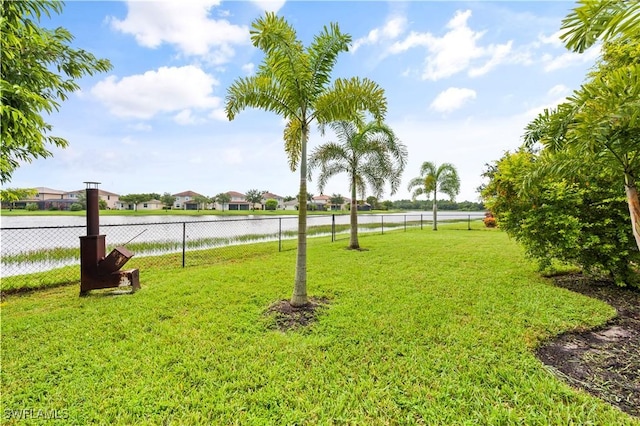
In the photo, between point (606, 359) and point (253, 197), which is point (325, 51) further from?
point (253, 197)

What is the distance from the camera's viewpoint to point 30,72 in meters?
3.09

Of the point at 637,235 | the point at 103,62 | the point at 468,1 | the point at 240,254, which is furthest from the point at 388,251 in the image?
the point at 103,62

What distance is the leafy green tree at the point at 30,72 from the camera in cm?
243

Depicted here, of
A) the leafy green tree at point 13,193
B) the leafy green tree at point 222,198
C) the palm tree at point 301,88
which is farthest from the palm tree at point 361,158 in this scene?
the leafy green tree at point 222,198

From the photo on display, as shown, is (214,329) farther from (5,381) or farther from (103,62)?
(103,62)

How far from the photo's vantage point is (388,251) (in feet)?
27.8

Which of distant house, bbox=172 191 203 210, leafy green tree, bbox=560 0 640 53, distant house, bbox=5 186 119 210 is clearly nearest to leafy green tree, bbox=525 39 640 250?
leafy green tree, bbox=560 0 640 53

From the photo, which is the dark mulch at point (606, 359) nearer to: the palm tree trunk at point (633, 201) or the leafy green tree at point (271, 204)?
the palm tree trunk at point (633, 201)

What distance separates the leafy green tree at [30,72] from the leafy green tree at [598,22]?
436 cm

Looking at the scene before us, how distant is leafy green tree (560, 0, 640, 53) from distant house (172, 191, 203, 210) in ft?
218

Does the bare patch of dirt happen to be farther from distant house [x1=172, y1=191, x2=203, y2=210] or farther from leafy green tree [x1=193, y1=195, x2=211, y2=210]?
distant house [x1=172, y1=191, x2=203, y2=210]

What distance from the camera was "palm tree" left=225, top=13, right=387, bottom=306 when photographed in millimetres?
3443

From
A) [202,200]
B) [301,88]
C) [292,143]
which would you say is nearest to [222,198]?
[202,200]

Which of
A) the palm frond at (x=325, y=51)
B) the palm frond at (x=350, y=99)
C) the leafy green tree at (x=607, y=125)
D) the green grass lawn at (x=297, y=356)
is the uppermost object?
the palm frond at (x=325, y=51)
